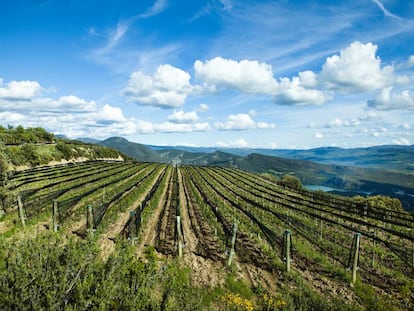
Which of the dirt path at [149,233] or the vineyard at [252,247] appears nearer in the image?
the vineyard at [252,247]

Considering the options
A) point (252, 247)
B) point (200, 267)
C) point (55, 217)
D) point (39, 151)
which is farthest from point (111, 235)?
point (39, 151)

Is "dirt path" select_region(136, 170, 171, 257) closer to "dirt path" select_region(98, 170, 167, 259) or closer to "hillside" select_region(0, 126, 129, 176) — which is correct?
"dirt path" select_region(98, 170, 167, 259)

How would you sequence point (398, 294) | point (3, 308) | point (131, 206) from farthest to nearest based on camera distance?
point (131, 206)
point (398, 294)
point (3, 308)

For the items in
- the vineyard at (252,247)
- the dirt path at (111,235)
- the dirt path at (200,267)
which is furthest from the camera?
the dirt path at (111,235)

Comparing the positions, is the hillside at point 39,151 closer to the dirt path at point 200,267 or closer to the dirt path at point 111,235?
the dirt path at point 111,235

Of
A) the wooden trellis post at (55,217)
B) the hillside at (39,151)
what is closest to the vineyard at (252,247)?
the wooden trellis post at (55,217)

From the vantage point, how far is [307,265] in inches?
469

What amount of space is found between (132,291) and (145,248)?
24.3 ft

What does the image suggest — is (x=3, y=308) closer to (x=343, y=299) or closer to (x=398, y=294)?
(x=343, y=299)

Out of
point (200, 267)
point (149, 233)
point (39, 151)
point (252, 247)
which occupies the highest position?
point (39, 151)

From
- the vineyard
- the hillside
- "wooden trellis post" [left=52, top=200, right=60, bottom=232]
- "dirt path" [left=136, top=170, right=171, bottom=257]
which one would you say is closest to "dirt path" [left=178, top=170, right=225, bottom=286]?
the vineyard

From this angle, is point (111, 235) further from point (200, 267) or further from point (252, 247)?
point (252, 247)

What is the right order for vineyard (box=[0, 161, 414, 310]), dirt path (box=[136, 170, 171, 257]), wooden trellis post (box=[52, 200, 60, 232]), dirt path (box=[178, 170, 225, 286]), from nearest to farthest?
dirt path (box=[178, 170, 225, 286]), vineyard (box=[0, 161, 414, 310]), dirt path (box=[136, 170, 171, 257]), wooden trellis post (box=[52, 200, 60, 232])

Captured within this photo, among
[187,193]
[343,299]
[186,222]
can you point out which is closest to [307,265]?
[343,299]
